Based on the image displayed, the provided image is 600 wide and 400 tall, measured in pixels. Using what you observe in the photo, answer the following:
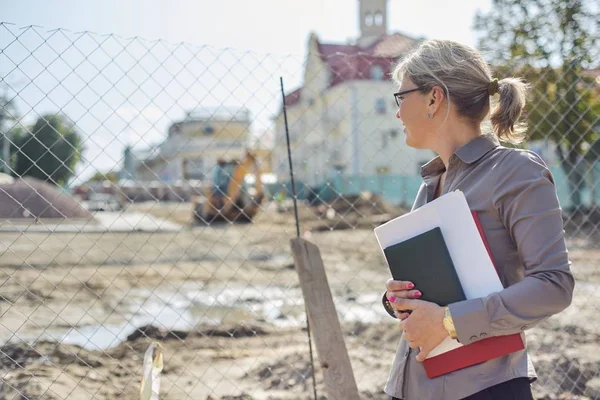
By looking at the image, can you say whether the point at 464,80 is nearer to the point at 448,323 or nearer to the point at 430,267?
the point at 430,267

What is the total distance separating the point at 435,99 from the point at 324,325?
1510 mm

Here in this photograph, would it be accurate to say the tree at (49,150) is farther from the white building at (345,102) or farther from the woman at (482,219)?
the woman at (482,219)

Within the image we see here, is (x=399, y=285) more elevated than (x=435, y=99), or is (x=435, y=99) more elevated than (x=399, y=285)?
(x=435, y=99)

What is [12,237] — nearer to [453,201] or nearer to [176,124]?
[176,124]

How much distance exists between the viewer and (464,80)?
1805 mm

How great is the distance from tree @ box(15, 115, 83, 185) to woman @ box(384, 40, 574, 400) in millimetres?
1895

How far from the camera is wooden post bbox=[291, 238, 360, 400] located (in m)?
3.00

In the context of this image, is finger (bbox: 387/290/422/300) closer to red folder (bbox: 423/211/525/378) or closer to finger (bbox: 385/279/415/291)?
finger (bbox: 385/279/415/291)

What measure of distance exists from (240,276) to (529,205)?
9.88 m

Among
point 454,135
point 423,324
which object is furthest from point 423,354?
point 454,135

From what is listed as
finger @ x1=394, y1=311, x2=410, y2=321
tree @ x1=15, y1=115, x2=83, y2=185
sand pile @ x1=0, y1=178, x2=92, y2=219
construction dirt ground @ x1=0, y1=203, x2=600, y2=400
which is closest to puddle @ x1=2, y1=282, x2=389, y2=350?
construction dirt ground @ x1=0, y1=203, x2=600, y2=400

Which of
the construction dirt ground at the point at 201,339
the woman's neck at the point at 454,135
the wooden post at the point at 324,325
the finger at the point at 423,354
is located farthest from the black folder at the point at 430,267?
the construction dirt ground at the point at 201,339

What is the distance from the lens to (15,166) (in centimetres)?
330

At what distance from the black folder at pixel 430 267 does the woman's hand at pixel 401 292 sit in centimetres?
2
